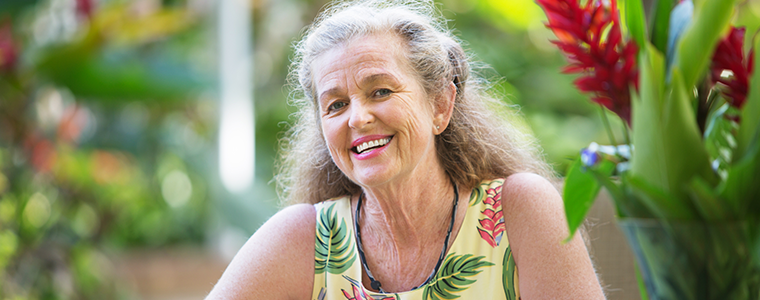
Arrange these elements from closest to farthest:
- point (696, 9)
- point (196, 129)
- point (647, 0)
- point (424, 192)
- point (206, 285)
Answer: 1. point (696, 9)
2. point (424, 192)
3. point (647, 0)
4. point (206, 285)
5. point (196, 129)

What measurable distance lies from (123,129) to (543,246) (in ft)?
14.8

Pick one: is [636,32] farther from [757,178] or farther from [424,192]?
[424,192]

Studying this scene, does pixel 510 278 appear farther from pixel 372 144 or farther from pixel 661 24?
pixel 661 24

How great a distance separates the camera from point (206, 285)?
16.3ft

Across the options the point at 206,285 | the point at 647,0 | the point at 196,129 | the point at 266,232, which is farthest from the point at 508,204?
the point at 196,129

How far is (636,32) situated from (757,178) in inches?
5.9

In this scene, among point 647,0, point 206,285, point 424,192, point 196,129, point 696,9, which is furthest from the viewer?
point 196,129

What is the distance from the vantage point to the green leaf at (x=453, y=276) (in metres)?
1.24

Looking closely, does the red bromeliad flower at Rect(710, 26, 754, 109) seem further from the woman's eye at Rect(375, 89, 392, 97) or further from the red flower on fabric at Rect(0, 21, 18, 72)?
the red flower on fabric at Rect(0, 21, 18, 72)

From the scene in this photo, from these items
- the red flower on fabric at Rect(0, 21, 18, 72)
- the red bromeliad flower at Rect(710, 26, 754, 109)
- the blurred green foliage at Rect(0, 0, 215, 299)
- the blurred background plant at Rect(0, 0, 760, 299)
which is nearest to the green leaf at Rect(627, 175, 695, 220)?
the red bromeliad flower at Rect(710, 26, 754, 109)

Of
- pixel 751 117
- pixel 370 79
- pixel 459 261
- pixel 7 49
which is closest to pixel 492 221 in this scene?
pixel 459 261

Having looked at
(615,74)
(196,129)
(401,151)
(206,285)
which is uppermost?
(615,74)

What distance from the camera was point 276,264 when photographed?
1.34m

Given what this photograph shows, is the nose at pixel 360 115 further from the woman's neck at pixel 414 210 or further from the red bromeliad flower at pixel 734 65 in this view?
the red bromeliad flower at pixel 734 65
